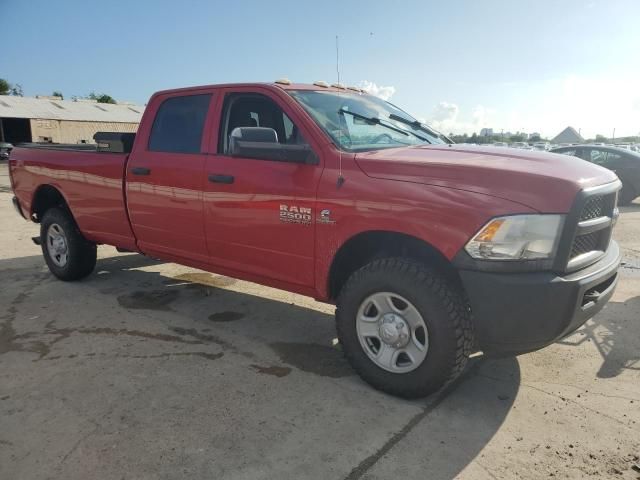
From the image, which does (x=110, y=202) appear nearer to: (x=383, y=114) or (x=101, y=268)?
(x=101, y=268)

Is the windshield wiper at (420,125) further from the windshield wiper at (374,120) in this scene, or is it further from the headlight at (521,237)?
the headlight at (521,237)

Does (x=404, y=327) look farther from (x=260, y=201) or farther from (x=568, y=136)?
(x=568, y=136)

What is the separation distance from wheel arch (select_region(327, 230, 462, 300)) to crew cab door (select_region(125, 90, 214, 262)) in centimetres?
128

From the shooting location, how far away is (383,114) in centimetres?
414

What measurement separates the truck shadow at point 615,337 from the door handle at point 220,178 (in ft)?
9.30

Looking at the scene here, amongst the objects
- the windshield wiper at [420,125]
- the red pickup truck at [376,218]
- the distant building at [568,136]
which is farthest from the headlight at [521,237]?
the distant building at [568,136]

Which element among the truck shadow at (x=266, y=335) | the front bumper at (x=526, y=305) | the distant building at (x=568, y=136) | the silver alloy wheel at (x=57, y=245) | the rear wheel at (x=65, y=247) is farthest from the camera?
the distant building at (x=568, y=136)

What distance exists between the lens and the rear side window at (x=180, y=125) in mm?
4176

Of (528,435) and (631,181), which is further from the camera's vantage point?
(631,181)

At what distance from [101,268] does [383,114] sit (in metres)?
4.15

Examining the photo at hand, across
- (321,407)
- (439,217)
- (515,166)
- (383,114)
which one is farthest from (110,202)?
(515,166)

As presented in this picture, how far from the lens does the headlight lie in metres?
2.56

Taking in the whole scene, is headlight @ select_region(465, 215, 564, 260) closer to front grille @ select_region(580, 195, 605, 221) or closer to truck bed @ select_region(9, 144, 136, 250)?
front grille @ select_region(580, 195, 605, 221)

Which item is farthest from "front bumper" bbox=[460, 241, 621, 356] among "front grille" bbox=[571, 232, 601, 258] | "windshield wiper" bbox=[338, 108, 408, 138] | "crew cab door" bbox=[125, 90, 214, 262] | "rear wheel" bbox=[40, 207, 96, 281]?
"rear wheel" bbox=[40, 207, 96, 281]
